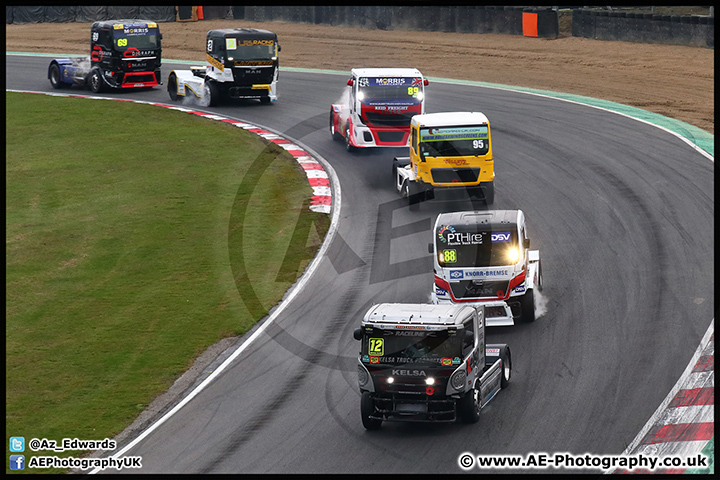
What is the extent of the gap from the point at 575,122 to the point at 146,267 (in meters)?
18.2

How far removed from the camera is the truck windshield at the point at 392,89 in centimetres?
3028

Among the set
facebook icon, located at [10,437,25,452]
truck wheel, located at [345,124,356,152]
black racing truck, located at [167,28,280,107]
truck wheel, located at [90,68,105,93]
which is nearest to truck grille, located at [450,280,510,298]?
facebook icon, located at [10,437,25,452]

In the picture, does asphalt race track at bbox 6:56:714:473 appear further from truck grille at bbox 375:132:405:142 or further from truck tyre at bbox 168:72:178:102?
truck tyre at bbox 168:72:178:102

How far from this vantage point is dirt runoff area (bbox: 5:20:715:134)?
126ft

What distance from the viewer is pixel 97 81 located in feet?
138

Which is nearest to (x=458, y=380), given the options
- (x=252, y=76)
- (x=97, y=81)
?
(x=252, y=76)

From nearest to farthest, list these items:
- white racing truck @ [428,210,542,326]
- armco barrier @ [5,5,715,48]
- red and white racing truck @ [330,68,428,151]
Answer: white racing truck @ [428,210,542,326]
red and white racing truck @ [330,68,428,151]
armco barrier @ [5,5,715,48]

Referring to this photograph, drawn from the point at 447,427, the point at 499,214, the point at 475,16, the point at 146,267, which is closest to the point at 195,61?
the point at 475,16

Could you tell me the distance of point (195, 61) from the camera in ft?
163

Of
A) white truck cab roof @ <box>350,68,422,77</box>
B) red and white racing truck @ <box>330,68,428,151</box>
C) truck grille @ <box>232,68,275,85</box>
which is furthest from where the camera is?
truck grille @ <box>232,68,275,85</box>

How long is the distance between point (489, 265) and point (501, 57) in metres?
29.8

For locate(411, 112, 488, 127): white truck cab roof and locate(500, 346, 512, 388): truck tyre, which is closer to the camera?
locate(500, 346, 512, 388): truck tyre

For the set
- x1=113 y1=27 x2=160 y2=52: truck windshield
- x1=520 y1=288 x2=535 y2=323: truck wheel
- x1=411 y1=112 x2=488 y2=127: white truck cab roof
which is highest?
x1=113 y1=27 x2=160 y2=52: truck windshield

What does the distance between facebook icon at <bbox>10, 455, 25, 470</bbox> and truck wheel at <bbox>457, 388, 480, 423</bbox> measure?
277 inches
